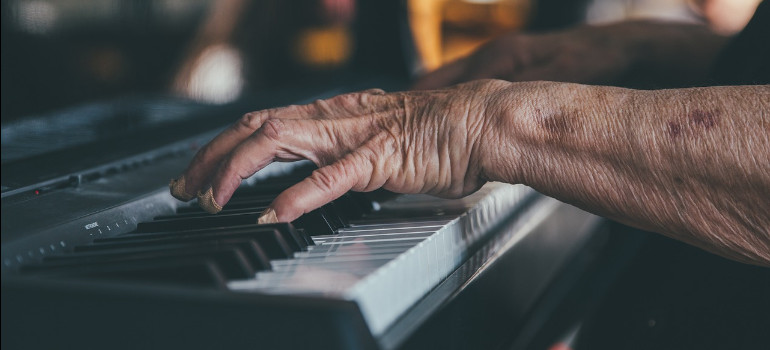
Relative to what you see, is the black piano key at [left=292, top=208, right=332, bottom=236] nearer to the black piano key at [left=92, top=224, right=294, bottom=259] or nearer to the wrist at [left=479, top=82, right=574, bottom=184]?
→ the black piano key at [left=92, top=224, right=294, bottom=259]

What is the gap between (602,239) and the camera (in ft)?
5.64

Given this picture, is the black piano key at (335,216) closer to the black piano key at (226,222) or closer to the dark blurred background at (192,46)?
the black piano key at (226,222)

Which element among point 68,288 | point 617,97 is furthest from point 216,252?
point 617,97

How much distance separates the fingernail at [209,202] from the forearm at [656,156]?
0.34 meters

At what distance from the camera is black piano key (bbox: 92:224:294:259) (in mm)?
751

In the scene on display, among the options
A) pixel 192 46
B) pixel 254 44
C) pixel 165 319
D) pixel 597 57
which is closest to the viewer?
pixel 165 319

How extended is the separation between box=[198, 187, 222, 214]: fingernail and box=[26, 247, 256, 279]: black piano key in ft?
0.55

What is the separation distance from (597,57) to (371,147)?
2.79ft

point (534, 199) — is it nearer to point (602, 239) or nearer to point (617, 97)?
point (617, 97)

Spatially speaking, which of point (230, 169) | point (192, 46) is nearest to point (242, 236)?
point (230, 169)

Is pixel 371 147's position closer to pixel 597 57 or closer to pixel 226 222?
pixel 226 222

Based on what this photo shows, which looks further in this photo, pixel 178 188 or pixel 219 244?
pixel 178 188

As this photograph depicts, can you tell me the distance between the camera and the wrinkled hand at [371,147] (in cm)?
89

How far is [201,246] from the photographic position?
731 mm
